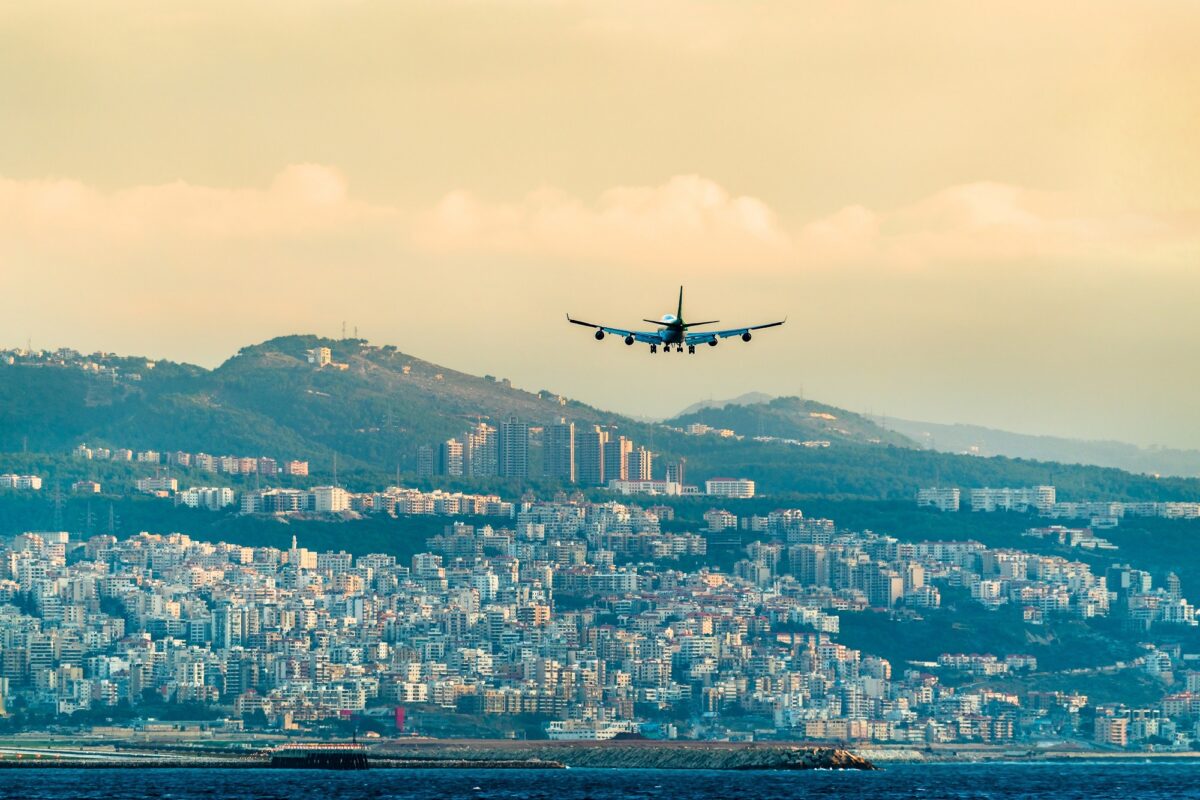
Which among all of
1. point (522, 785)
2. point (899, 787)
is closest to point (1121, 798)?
point (899, 787)

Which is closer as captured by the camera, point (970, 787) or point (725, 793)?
point (725, 793)

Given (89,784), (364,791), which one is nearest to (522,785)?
(364,791)

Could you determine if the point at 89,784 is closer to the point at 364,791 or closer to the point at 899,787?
the point at 364,791

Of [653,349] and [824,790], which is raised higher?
[653,349]

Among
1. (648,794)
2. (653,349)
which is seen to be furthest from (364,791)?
(653,349)

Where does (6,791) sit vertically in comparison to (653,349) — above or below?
below

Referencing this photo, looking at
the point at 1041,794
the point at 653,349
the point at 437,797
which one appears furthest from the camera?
the point at 1041,794

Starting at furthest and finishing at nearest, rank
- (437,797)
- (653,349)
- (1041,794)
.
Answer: (1041,794) → (437,797) → (653,349)

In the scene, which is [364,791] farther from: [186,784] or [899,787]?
[899,787]

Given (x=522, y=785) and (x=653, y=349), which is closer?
(x=653, y=349)
